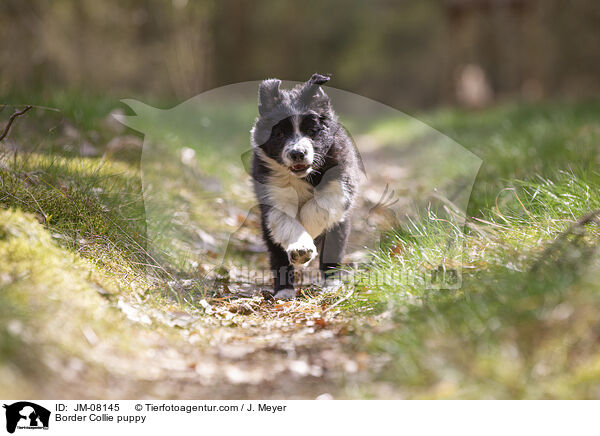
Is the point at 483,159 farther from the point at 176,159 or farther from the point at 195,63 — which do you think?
the point at 195,63

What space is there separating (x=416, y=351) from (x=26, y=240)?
1978mm

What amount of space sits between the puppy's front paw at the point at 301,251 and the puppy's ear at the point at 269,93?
93 cm

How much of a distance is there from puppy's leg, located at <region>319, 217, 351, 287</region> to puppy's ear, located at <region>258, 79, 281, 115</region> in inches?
37.8

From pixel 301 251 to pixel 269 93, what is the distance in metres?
1.08

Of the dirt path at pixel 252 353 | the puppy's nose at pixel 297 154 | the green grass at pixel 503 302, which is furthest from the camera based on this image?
the puppy's nose at pixel 297 154

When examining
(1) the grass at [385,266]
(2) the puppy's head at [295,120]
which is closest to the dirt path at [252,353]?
(1) the grass at [385,266]

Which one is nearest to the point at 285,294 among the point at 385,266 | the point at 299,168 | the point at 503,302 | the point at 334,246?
the point at 334,246

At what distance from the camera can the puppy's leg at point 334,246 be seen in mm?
3737

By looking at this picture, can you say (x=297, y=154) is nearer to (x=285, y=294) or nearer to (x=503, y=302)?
(x=285, y=294)

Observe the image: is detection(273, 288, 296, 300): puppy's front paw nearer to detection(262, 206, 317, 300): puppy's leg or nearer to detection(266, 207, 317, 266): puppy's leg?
detection(262, 206, 317, 300): puppy's leg

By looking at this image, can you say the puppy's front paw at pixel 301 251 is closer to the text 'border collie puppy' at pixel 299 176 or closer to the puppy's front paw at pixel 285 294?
the text 'border collie puppy' at pixel 299 176
